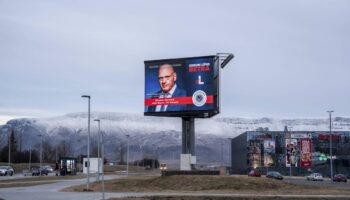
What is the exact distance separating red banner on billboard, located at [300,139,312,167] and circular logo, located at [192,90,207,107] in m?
85.8

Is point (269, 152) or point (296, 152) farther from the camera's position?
point (269, 152)

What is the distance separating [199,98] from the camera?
61.5 m

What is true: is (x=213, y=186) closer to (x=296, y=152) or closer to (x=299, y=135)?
Answer: (x=296, y=152)

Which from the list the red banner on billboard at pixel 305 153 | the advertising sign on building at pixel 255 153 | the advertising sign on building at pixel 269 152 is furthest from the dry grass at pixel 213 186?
the advertising sign on building at pixel 255 153

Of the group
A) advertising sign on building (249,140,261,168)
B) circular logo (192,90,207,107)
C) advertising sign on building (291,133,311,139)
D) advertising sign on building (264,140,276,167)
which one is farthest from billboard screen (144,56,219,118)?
advertising sign on building (291,133,311,139)

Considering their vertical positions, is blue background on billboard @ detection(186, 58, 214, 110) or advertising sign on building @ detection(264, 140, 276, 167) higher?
blue background on billboard @ detection(186, 58, 214, 110)

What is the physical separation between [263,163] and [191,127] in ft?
277

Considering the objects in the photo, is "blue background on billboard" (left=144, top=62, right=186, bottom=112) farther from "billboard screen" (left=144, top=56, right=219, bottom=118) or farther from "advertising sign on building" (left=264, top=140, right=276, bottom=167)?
"advertising sign on building" (left=264, top=140, right=276, bottom=167)

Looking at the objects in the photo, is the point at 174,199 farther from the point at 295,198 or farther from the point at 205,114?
the point at 205,114

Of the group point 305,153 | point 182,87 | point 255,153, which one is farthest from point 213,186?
point 255,153

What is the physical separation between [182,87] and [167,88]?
1.68 metres

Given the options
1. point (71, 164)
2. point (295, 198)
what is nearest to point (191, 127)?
point (295, 198)

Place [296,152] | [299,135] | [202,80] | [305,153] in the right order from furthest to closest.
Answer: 1. [299,135]
2. [296,152]
3. [305,153]
4. [202,80]

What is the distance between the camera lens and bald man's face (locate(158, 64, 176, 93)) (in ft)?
207
